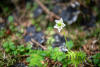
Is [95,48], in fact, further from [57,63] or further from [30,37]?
[30,37]

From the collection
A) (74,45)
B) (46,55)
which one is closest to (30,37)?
(46,55)

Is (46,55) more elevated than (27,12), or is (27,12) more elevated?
(27,12)

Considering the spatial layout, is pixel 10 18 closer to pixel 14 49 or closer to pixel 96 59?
pixel 14 49

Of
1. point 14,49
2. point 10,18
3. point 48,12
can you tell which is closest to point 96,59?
point 14,49

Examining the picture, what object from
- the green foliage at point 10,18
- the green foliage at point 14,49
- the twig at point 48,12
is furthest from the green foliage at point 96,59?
the green foliage at point 10,18

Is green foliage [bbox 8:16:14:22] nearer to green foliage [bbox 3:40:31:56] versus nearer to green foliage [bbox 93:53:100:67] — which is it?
green foliage [bbox 3:40:31:56]

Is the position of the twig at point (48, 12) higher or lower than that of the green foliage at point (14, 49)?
higher

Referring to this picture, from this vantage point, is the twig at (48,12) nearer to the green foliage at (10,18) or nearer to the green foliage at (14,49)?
the green foliage at (10,18)

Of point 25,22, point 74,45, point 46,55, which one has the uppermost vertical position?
point 25,22

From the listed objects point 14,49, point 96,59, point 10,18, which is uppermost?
point 10,18

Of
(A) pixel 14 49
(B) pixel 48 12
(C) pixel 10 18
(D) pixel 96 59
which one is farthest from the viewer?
(C) pixel 10 18

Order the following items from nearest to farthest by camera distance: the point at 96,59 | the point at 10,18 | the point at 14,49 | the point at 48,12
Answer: the point at 96,59 → the point at 14,49 → the point at 48,12 → the point at 10,18
